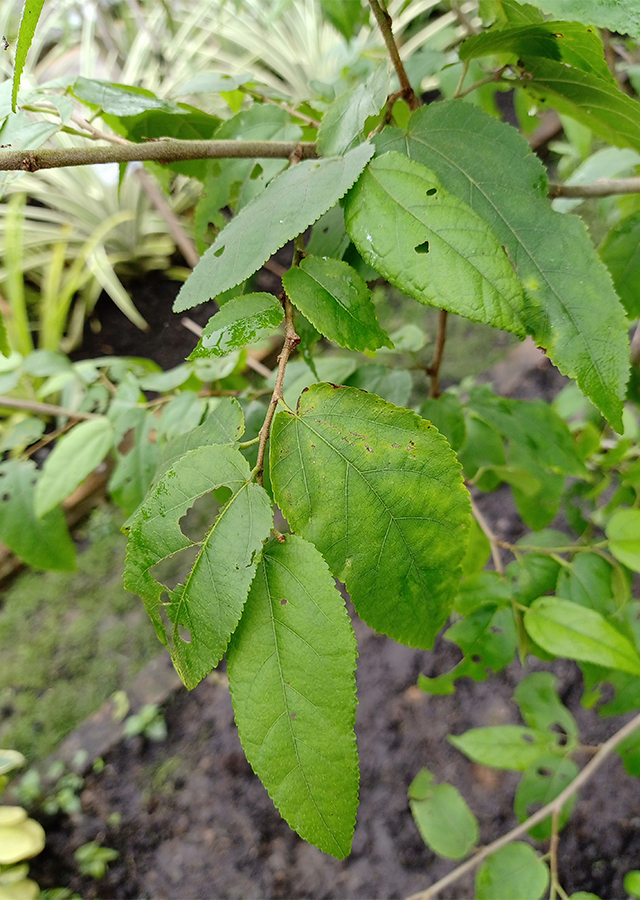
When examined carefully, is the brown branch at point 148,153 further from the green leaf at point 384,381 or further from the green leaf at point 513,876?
the green leaf at point 513,876

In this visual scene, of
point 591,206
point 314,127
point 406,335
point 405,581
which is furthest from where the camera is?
point 591,206

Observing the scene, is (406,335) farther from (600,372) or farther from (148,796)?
(148,796)

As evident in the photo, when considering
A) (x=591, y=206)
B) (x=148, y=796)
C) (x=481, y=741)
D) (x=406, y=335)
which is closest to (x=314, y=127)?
(x=406, y=335)

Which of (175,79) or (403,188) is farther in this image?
(175,79)

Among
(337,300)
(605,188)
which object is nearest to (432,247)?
(337,300)

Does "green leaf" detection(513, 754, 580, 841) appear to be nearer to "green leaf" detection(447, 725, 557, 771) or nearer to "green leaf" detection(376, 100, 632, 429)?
"green leaf" detection(447, 725, 557, 771)

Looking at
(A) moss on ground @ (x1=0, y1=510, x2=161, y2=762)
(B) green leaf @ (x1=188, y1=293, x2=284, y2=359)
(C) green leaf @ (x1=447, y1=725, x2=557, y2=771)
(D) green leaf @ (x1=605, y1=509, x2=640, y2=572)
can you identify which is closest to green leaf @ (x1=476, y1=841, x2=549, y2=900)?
(C) green leaf @ (x1=447, y1=725, x2=557, y2=771)
